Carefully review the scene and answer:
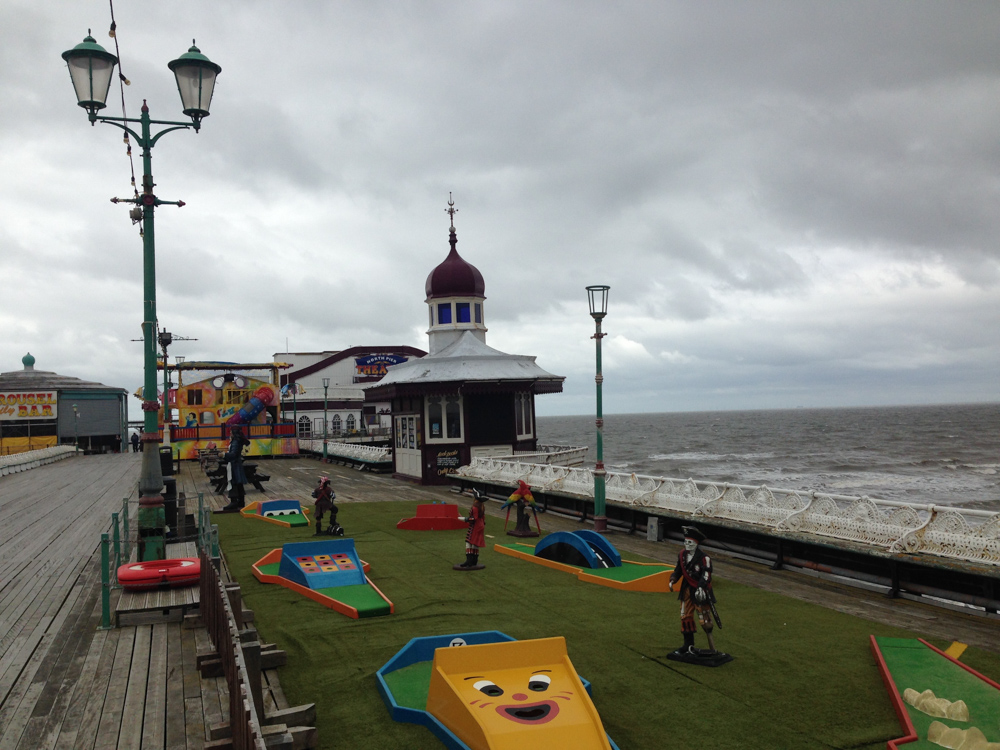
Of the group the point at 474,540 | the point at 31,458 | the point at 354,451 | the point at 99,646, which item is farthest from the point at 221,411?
the point at 99,646

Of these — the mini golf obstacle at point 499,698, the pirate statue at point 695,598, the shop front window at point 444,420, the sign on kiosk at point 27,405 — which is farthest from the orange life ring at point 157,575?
the sign on kiosk at point 27,405

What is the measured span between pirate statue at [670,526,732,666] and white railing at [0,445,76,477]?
40.0m

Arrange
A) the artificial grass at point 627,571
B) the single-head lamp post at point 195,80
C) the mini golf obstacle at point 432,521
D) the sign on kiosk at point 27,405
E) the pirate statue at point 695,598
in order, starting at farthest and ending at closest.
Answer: the sign on kiosk at point 27,405
the mini golf obstacle at point 432,521
the artificial grass at point 627,571
the single-head lamp post at point 195,80
the pirate statue at point 695,598

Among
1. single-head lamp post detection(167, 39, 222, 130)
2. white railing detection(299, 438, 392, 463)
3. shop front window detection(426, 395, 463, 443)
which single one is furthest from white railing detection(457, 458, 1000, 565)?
white railing detection(299, 438, 392, 463)

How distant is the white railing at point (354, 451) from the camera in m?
38.3

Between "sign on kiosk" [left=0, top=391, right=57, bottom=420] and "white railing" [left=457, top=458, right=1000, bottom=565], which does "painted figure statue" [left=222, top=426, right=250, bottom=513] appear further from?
"sign on kiosk" [left=0, top=391, right=57, bottom=420]

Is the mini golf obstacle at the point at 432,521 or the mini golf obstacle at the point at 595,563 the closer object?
the mini golf obstacle at the point at 595,563

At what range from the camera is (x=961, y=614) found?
10.7m

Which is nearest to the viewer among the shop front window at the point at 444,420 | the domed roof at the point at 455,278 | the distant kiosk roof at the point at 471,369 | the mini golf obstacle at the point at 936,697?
the mini golf obstacle at the point at 936,697

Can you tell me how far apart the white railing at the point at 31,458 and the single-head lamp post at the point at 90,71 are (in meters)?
34.1

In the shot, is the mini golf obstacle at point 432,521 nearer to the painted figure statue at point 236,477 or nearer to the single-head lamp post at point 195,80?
the painted figure statue at point 236,477

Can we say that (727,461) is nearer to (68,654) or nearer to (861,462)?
(861,462)

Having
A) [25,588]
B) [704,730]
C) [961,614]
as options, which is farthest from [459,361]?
[704,730]

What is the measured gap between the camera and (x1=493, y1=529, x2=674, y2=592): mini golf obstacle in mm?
11992
